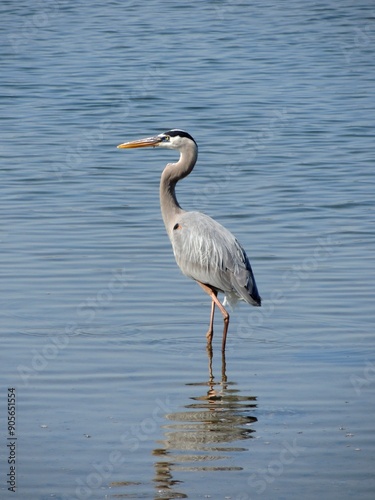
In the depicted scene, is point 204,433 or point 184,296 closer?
point 204,433

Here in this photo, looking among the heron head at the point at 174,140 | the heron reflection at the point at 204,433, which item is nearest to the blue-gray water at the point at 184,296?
the heron reflection at the point at 204,433

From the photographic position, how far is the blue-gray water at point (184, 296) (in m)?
6.54

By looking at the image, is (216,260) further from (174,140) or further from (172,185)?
(174,140)

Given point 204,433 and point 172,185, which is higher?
point 172,185

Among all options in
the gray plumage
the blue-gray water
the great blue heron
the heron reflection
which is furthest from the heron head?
the heron reflection

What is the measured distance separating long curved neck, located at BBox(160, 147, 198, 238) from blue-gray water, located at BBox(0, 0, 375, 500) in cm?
74

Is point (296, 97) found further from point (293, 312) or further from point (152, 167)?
point (293, 312)

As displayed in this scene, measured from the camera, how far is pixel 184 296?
1034cm

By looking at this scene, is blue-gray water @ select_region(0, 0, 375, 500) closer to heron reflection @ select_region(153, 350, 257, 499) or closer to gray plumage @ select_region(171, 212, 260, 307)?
heron reflection @ select_region(153, 350, 257, 499)

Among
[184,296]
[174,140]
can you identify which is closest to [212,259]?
[184,296]

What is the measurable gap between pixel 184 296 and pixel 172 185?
39.4 inches

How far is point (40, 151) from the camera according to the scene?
18.3 meters

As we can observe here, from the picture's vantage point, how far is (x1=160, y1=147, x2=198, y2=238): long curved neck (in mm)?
10078

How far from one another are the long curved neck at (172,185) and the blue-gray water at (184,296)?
74 centimetres
